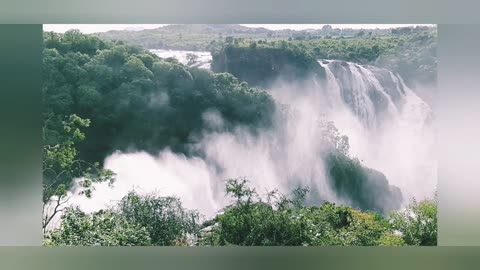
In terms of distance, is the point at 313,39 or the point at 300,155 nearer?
the point at 300,155

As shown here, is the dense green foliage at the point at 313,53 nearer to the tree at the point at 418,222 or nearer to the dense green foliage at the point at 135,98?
the dense green foliage at the point at 135,98

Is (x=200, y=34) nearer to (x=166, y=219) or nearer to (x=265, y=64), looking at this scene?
(x=265, y=64)

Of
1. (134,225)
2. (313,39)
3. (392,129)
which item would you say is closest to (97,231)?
(134,225)

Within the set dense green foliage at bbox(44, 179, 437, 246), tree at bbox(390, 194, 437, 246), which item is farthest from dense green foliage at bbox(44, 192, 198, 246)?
tree at bbox(390, 194, 437, 246)

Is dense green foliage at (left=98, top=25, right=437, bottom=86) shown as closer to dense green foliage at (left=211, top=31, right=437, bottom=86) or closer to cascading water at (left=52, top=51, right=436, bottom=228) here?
dense green foliage at (left=211, top=31, right=437, bottom=86)

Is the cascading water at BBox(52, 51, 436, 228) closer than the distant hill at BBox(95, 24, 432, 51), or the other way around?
the cascading water at BBox(52, 51, 436, 228)

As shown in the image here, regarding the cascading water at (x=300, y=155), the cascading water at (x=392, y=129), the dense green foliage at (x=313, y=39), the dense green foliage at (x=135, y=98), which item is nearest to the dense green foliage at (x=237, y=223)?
the cascading water at (x=300, y=155)
